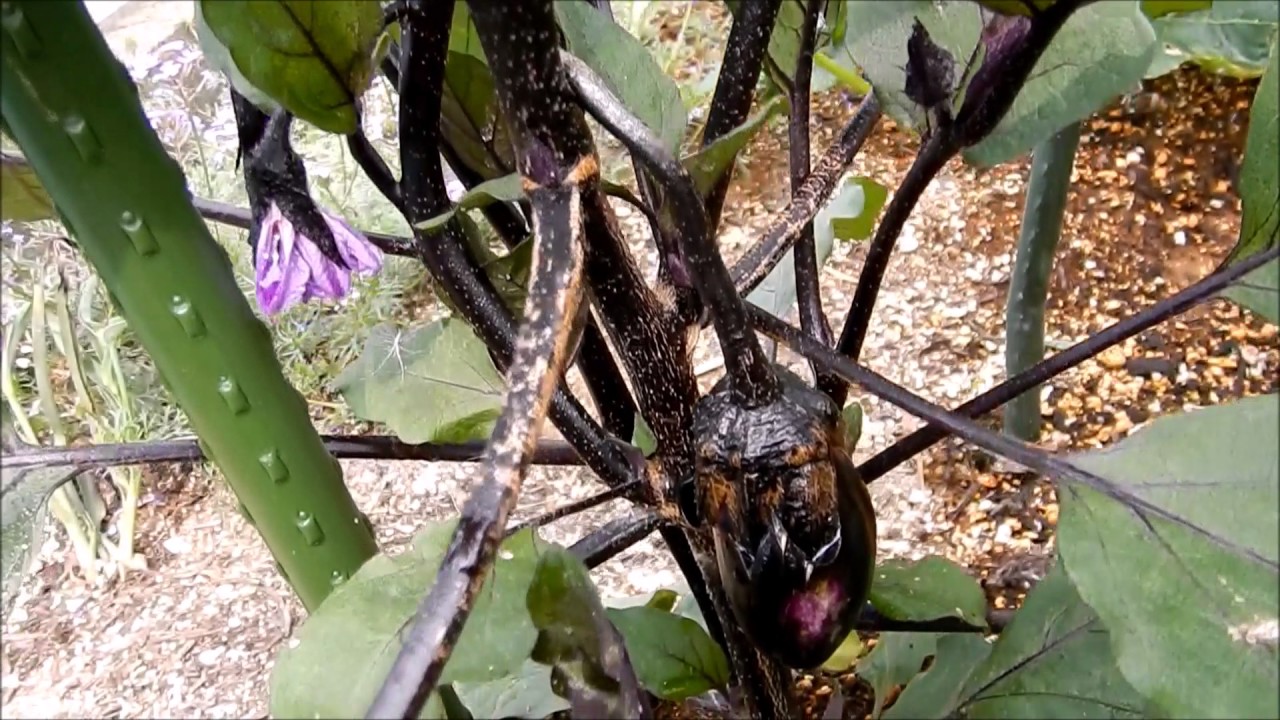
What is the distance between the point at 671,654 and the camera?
1.63ft

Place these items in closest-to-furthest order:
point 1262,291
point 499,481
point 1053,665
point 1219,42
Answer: point 499,481
point 1262,291
point 1053,665
point 1219,42

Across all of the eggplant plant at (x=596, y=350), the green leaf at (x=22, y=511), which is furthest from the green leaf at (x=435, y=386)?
the green leaf at (x=22, y=511)

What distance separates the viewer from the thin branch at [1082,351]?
0.32 meters

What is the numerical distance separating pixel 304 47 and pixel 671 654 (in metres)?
0.33

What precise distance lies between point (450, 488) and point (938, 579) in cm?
57

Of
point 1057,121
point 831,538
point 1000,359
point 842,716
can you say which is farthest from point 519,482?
point 1000,359

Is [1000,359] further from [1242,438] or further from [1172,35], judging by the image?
[1242,438]

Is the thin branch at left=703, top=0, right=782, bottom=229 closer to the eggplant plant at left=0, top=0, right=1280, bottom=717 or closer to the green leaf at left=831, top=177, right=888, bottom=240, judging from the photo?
the eggplant plant at left=0, top=0, right=1280, bottom=717

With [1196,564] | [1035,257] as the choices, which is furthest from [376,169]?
[1035,257]

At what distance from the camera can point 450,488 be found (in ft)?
3.13

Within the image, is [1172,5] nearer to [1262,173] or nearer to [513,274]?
[1262,173]

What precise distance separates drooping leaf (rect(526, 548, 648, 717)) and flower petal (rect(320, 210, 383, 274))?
0.40 ft

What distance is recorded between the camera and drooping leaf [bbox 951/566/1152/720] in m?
0.41

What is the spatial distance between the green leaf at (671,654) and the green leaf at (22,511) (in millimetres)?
236
